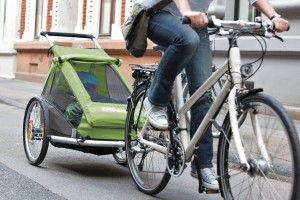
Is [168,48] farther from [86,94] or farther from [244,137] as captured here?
[86,94]

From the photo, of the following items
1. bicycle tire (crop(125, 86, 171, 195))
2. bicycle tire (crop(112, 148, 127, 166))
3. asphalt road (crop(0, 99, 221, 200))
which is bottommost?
asphalt road (crop(0, 99, 221, 200))

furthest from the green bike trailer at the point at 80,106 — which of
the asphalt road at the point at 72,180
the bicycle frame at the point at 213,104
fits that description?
the bicycle frame at the point at 213,104

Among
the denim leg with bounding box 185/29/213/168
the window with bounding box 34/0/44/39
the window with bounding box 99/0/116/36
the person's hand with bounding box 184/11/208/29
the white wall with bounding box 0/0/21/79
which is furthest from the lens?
the white wall with bounding box 0/0/21/79

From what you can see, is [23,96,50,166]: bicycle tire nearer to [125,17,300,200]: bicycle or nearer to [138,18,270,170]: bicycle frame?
[138,18,270,170]: bicycle frame

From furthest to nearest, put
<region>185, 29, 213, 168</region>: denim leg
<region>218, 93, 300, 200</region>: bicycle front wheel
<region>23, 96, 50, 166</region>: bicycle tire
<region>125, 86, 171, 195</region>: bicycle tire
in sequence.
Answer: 1. <region>23, 96, 50, 166</region>: bicycle tire
2. <region>125, 86, 171, 195</region>: bicycle tire
3. <region>185, 29, 213, 168</region>: denim leg
4. <region>218, 93, 300, 200</region>: bicycle front wheel

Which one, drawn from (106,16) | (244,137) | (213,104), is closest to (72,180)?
(213,104)

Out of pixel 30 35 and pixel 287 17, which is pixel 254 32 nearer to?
pixel 287 17

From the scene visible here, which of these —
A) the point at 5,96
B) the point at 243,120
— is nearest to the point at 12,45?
the point at 5,96

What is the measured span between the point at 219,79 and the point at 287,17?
5.96 meters

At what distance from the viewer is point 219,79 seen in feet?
12.1

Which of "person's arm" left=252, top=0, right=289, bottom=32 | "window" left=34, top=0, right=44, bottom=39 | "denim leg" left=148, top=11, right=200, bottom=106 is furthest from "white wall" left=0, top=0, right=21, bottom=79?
"person's arm" left=252, top=0, right=289, bottom=32

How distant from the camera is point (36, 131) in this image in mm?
5738

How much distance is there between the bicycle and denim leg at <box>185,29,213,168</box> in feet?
0.21

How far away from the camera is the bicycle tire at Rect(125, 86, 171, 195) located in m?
A: 4.48
